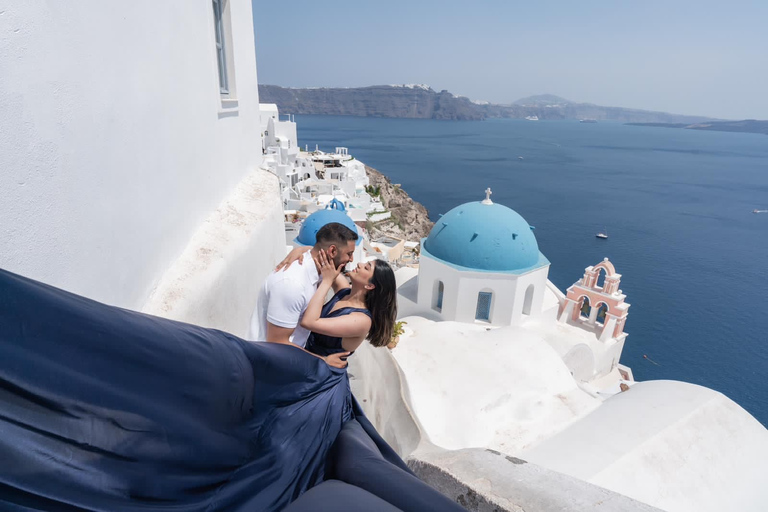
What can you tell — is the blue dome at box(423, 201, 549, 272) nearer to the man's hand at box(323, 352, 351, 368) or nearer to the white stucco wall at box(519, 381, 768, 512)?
the white stucco wall at box(519, 381, 768, 512)

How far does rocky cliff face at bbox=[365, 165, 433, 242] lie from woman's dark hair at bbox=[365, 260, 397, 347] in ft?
95.1

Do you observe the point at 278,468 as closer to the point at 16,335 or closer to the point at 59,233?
the point at 16,335

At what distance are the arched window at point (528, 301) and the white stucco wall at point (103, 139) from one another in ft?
30.3

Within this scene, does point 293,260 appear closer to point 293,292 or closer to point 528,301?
point 293,292

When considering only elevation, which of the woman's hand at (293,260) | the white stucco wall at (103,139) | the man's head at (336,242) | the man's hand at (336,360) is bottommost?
the man's hand at (336,360)

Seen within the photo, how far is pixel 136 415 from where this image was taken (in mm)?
1163

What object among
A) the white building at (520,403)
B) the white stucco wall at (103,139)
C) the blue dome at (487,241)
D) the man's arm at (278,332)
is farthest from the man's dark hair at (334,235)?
the blue dome at (487,241)

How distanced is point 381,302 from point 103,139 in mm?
1517

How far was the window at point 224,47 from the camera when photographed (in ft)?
11.0

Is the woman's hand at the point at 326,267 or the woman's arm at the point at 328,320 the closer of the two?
the woman's arm at the point at 328,320

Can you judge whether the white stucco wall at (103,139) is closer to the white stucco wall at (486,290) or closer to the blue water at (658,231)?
the white stucco wall at (486,290)

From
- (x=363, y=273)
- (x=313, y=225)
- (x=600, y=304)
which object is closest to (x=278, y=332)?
(x=363, y=273)

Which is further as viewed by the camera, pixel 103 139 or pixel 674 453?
pixel 674 453

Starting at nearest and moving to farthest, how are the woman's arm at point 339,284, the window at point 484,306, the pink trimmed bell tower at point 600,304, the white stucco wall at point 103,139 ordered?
the white stucco wall at point 103,139, the woman's arm at point 339,284, the window at point 484,306, the pink trimmed bell tower at point 600,304
